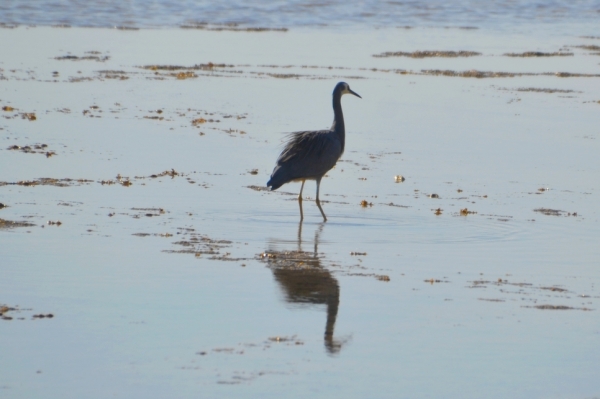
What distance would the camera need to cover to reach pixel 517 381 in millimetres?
6613

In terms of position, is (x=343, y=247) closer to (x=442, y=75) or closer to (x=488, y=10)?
(x=442, y=75)

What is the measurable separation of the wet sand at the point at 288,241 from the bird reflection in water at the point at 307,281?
30mm

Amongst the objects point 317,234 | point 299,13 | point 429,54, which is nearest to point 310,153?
point 317,234

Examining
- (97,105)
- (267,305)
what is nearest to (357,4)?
(97,105)

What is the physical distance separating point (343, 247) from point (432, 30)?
28.6m

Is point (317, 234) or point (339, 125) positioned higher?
point (339, 125)

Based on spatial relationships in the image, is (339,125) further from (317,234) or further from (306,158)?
(317,234)

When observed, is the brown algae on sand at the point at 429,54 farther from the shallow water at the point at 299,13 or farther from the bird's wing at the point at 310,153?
the bird's wing at the point at 310,153

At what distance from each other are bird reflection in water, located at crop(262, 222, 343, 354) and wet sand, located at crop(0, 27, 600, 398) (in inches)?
1.2

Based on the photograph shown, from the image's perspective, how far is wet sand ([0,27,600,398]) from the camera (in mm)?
6695

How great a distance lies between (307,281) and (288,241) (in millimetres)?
1660

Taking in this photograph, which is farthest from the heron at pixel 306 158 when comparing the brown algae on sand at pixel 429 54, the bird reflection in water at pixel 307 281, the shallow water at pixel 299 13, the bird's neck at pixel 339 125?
the shallow water at pixel 299 13

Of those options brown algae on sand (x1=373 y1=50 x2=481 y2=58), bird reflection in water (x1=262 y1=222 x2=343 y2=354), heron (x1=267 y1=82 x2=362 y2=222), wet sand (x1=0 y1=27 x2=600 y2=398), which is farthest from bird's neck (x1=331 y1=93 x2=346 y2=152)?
brown algae on sand (x1=373 y1=50 x2=481 y2=58)

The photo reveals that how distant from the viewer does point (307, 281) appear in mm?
8773
